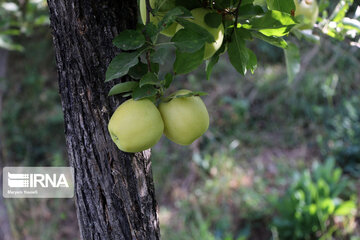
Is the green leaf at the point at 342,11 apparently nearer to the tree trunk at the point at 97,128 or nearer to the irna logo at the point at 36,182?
the tree trunk at the point at 97,128

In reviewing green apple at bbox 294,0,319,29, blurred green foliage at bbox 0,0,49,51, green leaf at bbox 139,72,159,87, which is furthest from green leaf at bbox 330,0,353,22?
blurred green foliage at bbox 0,0,49,51

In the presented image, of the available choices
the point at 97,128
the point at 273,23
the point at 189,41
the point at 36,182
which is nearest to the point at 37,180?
the point at 36,182

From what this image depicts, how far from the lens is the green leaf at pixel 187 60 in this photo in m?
0.59

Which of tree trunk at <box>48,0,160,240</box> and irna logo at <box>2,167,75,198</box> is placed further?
irna logo at <box>2,167,75,198</box>

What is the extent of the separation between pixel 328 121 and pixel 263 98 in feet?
2.42

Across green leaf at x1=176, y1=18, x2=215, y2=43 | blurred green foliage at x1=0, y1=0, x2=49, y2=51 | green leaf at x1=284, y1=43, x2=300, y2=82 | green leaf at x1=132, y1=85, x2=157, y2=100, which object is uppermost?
green leaf at x1=176, y1=18, x2=215, y2=43

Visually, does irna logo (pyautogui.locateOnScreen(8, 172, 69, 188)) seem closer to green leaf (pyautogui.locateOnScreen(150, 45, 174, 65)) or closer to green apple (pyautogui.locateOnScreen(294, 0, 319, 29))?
green leaf (pyautogui.locateOnScreen(150, 45, 174, 65))

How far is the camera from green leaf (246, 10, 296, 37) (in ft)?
1.89

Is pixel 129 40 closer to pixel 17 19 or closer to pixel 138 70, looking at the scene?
pixel 138 70

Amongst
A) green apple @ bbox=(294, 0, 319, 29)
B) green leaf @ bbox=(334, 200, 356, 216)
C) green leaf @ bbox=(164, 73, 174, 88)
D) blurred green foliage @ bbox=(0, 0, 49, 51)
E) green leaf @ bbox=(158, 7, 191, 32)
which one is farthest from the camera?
green leaf @ bbox=(334, 200, 356, 216)

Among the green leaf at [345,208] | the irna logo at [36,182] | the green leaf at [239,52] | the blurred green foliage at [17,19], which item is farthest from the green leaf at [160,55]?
the green leaf at [345,208]

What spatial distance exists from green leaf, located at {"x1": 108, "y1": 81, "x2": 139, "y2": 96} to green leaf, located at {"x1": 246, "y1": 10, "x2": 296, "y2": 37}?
8.9 inches

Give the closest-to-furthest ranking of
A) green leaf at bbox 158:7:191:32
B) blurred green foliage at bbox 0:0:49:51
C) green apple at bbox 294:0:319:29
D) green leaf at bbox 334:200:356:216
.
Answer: green leaf at bbox 158:7:191:32 < green apple at bbox 294:0:319:29 < blurred green foliage at bbox 0:0:49:51 < green leaf at bbox 334:200:356:216

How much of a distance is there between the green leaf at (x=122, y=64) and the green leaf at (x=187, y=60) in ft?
0.23
